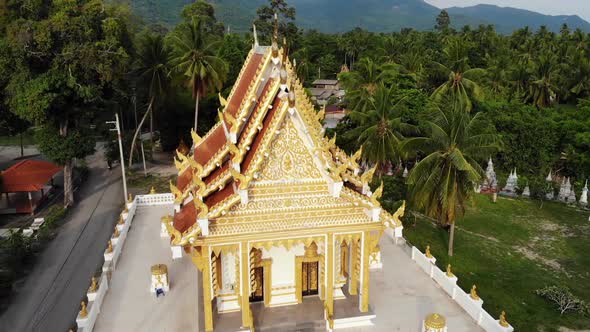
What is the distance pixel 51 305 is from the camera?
15414 millimetres

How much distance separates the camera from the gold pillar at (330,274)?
38.5 ft

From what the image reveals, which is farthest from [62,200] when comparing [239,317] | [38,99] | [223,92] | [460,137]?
[460,137]

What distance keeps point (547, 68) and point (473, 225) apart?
27157 millimetres

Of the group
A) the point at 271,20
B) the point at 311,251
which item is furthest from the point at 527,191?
the point at 271,20

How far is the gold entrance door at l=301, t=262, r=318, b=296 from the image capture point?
13.1 meters

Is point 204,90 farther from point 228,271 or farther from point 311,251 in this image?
point 311,251

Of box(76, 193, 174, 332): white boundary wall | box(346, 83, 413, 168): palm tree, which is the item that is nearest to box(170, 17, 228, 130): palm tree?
box(76, 193, 174, 332): white boundary wall

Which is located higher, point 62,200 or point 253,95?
point 253,95

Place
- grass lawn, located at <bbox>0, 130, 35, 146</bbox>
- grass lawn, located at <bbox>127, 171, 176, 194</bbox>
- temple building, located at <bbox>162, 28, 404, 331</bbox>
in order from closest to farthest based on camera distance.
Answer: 1. temple building, located at <bbox>162, 28, 404, 331</bbox>
2. grass lawn, located at <bbox>127, 171, 176, 194</bbox>
3. grass lawn, located at <bbox>0, 130, 35, 146</bbox>

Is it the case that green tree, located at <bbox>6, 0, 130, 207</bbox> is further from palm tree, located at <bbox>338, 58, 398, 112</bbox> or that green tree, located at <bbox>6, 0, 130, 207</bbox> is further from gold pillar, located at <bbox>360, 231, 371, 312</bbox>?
gold pillar, located at <bbox>360, 231, 371, 312</bbox>

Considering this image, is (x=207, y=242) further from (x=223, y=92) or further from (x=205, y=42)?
(x=223, y=92)

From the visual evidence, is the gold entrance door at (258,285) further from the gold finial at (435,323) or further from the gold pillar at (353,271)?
the gold finial at (435,323)

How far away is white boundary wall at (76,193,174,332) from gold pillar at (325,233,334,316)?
246 inches

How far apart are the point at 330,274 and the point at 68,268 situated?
1140 centimetres
